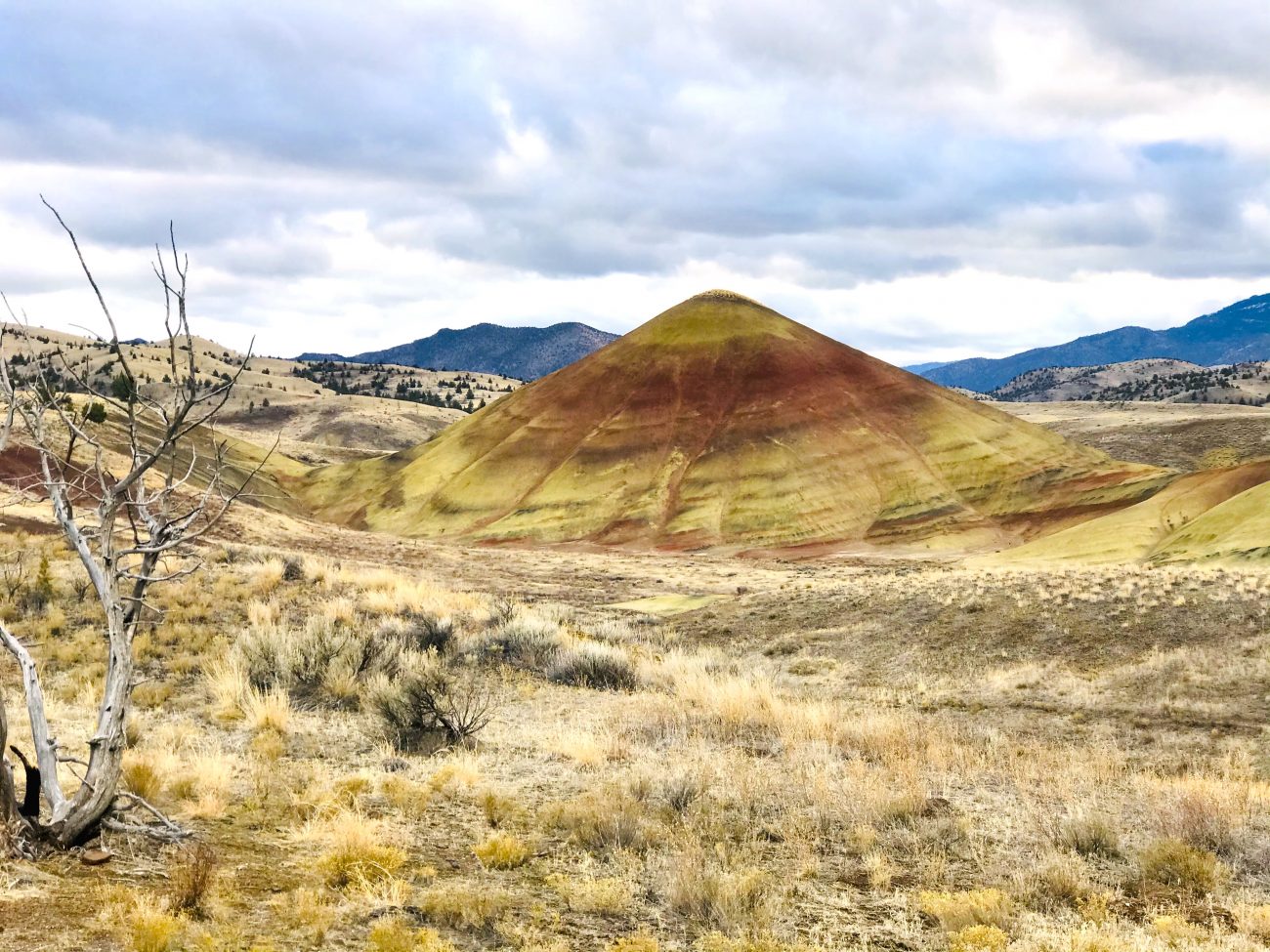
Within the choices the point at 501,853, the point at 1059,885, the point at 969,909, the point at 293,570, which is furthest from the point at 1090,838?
the point at 293,570

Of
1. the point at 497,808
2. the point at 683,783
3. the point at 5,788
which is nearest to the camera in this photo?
the point at 5,788

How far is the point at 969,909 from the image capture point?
6645 mm

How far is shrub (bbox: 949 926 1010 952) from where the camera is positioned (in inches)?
241

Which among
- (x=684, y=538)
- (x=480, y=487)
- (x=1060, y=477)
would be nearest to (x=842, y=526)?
(x=684, y=538)

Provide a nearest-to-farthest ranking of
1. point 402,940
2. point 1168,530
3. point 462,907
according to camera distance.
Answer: point 402,940
point 462,907
point 1168,530

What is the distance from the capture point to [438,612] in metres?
22.1

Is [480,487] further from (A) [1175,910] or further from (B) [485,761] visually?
(A) [1175,910]

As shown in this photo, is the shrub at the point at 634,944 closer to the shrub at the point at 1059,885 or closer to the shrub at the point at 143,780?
the shrub at the point at 1059,885

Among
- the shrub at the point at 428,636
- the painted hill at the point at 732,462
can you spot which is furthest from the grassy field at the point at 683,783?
the painted hill at the point at 732,462

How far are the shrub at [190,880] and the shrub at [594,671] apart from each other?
963 centimetres

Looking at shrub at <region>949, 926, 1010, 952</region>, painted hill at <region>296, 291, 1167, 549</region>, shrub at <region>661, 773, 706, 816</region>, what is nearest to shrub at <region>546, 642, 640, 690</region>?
shrub at <region>661, 773, 706, 816</region>

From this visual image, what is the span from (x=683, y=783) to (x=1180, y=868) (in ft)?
14.5

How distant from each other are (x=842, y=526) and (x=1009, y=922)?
54.3 metres

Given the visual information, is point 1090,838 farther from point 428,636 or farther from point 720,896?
point 428,636
